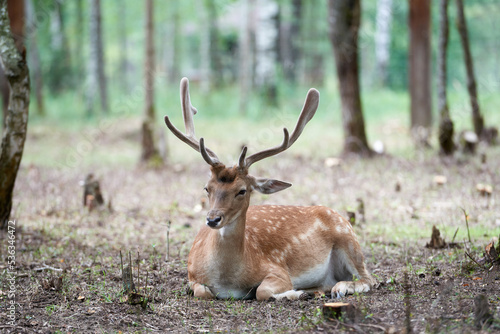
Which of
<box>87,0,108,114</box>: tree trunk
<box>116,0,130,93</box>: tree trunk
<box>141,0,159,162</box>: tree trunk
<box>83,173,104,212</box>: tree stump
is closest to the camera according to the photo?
<box>83,173,104,212</box>: tree stump

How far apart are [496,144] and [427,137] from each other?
1.67m

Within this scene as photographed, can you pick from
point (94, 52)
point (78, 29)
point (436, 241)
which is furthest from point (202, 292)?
point (78, 29)

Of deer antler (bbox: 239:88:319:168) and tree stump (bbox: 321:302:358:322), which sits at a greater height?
deer antler (bbox: 239:88:319:168)

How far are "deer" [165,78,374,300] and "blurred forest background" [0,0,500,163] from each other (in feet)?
24.9

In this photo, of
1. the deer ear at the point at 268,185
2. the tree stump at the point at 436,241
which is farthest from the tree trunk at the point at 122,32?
the deer ear at the point at 268,185

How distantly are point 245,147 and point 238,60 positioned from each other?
33.7 m

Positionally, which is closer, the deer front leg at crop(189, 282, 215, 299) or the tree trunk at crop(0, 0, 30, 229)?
the deer front leg at crop(189, 282, 215, 299)

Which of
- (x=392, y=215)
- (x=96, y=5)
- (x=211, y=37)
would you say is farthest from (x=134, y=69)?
(x=392, y=215)

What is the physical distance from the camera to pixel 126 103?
2597cm

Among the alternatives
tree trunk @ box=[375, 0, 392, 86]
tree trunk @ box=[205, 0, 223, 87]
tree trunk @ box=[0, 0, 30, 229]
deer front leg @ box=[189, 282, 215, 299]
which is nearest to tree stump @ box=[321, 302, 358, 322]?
deer front leg @ box=[189, 282, 215, 299]

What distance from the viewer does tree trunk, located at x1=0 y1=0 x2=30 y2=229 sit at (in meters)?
7.29

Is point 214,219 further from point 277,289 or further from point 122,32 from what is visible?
point 122,32

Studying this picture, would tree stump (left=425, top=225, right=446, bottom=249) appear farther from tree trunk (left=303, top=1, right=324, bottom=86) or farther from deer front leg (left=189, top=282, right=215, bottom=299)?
tree trunk (left=303, top=1, right=324, bottom=86)

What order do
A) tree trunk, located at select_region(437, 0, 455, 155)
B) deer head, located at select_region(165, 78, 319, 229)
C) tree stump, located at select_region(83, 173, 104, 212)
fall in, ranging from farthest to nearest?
1. tree trunk, located at select_region(437, 0, 455, 155)
2. tree stump, located at select_region(83, 173, 104, 212)
3. deer head, located at select_region(165, 78, 319, 229)
